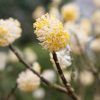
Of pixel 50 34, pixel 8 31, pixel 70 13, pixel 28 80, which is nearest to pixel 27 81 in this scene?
pixel 28 80

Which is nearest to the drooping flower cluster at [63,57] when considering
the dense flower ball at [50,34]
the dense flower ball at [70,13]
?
the dense flower ball at [50,34]

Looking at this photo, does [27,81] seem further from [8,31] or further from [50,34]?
[50,34]

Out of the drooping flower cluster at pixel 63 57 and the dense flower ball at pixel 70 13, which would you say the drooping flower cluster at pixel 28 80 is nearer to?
the drooping flower cluster at pixel 63 57

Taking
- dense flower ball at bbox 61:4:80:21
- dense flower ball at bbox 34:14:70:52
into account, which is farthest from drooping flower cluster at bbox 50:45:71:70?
dense flower ball at bbox 61:4:80:21

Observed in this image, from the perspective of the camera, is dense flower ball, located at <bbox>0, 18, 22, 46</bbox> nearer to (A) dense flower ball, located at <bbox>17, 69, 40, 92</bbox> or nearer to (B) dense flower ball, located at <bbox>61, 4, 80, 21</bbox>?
(A) dense flower ball, located at <bbox>17, 69, 40, 92</bbox>

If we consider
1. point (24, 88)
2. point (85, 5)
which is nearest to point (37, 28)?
point (24, 88)
